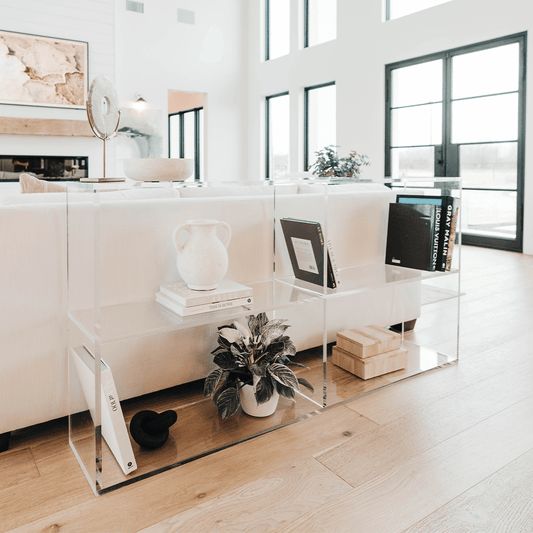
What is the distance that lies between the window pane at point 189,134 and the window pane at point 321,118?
225 cm

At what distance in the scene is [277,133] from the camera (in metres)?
8.55

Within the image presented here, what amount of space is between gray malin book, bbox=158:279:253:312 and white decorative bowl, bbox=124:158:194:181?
0.37m

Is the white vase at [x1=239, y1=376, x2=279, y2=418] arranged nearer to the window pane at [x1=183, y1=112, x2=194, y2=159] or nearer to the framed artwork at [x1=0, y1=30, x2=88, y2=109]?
the framed artwork at [x1=0, y1=30, x2=88, y2=109]

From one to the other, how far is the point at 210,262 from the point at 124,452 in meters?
0.57

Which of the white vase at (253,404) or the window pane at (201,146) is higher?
the window pane at (201,146)

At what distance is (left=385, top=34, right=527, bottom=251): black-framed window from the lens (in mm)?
5395

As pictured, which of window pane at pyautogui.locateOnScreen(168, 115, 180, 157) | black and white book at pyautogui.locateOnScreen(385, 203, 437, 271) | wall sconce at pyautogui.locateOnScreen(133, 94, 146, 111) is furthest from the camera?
window pane at pyautogui.locateOnScreen(168, 115, 180, 157)

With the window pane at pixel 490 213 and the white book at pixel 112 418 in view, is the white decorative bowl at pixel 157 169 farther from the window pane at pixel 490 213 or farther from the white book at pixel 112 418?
the window pane at pixel 490 213

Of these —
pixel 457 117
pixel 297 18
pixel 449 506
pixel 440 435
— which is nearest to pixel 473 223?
pixel 457 117

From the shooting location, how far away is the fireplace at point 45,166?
21.5 feet

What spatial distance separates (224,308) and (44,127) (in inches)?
236

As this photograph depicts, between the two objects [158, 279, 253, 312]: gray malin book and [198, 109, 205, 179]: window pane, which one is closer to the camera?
[158, 279, 253, 312]: gray malin book

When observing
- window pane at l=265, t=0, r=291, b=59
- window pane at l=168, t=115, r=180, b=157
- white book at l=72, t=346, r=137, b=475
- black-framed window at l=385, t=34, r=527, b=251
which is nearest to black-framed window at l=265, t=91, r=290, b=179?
window pane at l=265, t=0, r=291, b=59

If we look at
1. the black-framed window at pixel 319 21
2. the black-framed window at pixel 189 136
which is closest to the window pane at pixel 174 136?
the black-framed window at pixel 189 136
